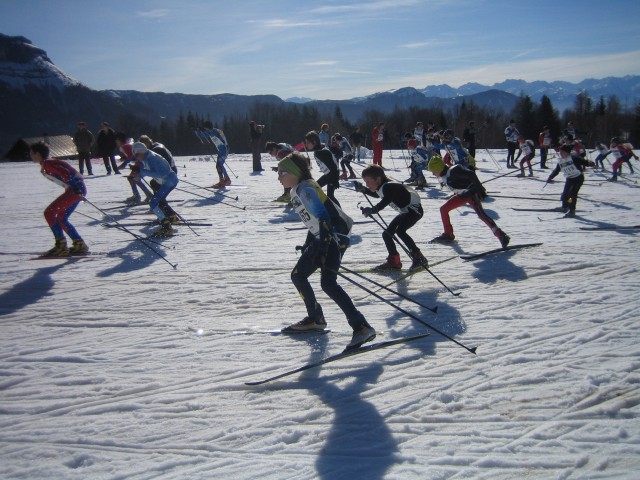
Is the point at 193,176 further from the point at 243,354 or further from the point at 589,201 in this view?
the point at 243,354

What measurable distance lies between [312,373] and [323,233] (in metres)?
1.11

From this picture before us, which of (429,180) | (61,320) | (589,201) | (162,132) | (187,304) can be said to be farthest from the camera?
(162,132)

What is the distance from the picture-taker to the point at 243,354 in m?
4.04

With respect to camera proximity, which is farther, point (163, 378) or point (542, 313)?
point (542, 313)

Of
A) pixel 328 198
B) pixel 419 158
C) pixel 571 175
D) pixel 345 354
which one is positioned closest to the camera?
pixel 345 354

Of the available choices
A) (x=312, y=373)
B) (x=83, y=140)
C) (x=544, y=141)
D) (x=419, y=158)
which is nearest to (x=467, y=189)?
(x=312, y=373)

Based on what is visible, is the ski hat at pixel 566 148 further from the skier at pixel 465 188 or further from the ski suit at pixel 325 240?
the ski suit at pixel 325 240

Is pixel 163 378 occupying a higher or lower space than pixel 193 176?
lower

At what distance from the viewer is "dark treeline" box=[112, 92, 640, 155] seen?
4869 centimetres

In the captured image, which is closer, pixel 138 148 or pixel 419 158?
pixel 138 148

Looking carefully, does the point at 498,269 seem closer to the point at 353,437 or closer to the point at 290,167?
the point at 290,167

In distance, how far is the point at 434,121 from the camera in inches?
2477

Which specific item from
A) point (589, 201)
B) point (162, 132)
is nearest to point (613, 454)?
point (589, 201)

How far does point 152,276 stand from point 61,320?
1.55 m
